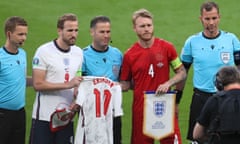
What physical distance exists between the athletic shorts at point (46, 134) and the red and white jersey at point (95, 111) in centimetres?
19

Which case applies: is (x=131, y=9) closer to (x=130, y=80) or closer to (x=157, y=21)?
(x=157, y=21)

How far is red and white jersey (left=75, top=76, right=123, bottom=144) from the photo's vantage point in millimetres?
8281

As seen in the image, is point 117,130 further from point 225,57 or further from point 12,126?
point 225,57

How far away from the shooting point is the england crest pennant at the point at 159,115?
27.8 feet

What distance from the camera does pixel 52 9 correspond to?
60.9ft

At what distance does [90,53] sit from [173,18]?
9.95 m

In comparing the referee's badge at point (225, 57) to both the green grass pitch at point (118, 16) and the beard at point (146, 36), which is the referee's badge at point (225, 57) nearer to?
the beard at point (146, 36)

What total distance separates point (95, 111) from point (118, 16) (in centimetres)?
1023

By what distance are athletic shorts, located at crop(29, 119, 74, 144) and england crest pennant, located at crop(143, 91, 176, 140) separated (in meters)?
0.93

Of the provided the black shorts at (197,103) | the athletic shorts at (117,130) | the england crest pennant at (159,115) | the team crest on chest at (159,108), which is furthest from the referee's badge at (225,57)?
the athletic shorts at (117,130)

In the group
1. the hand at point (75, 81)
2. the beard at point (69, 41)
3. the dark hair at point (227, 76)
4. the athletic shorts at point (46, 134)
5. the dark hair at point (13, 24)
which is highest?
the dark hair at point (13, 24)

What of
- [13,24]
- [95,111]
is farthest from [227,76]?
[13,24]

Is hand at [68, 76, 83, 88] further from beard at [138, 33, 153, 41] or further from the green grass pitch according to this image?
the green grass pitch

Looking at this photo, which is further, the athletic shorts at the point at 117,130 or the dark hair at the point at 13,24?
the athletic shorts at the point at 117,130
